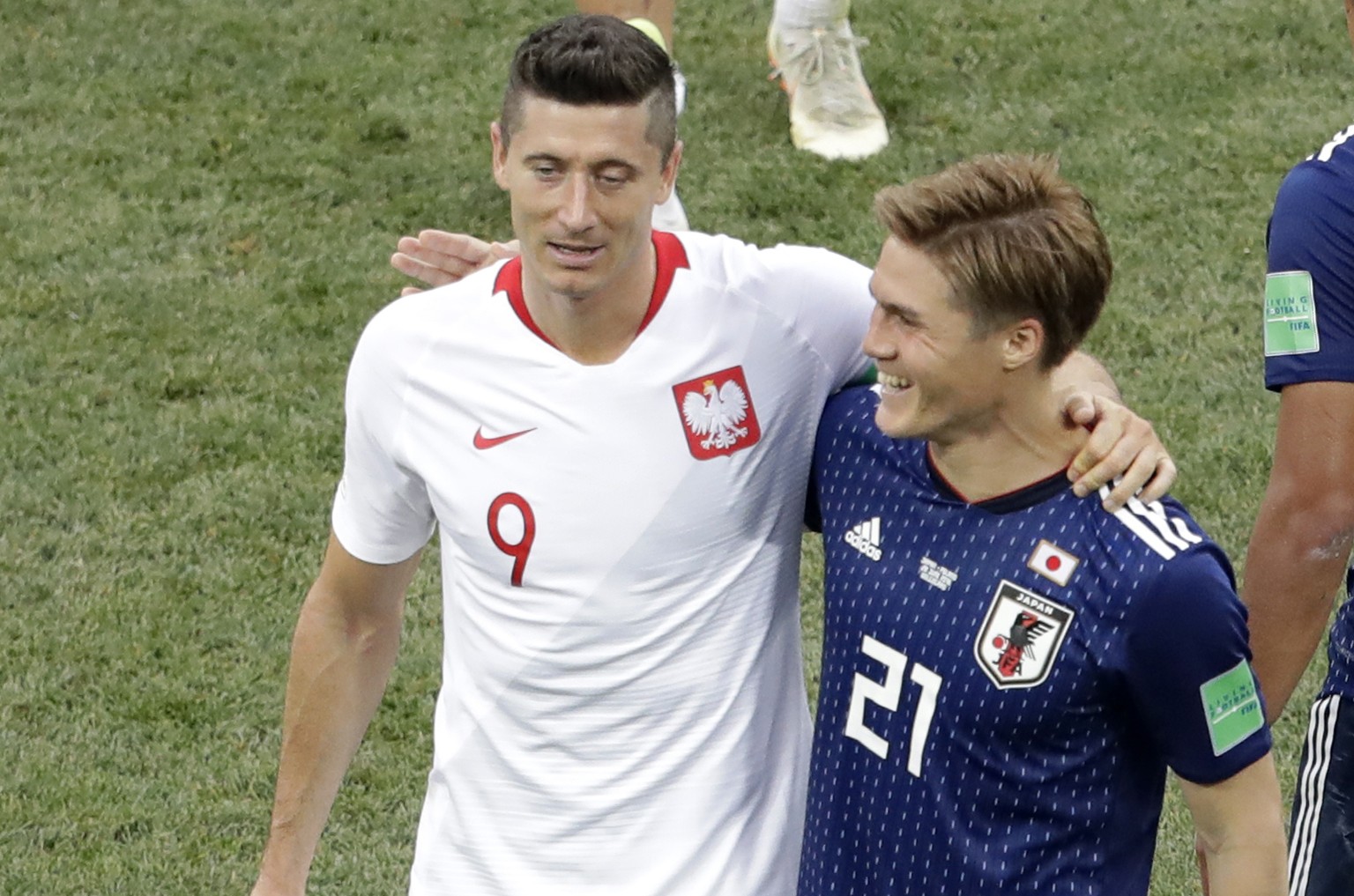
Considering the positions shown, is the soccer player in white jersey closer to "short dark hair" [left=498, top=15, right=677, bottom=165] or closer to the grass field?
"short dark hair" [left=498, top=15, right=677, bottom=165]

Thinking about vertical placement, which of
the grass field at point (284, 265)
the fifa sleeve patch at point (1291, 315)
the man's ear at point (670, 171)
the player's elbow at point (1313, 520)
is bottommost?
the grass field at point (284, 265)

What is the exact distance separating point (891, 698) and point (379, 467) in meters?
0.92

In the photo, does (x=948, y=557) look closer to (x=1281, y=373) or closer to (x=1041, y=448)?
(x=1041, y=448)

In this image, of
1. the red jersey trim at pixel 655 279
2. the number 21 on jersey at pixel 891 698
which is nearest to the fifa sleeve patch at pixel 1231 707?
the number 21 on jersey at pixel 891 698

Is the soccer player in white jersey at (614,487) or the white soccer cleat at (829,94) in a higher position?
the soccer player in white jersey at (614,487)

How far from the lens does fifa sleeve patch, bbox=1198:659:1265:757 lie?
8.59 feet

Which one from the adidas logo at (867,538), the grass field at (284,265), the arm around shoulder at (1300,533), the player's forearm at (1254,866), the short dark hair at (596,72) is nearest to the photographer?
the player's forearm at (1254,866)

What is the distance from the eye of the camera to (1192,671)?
2.59 metres

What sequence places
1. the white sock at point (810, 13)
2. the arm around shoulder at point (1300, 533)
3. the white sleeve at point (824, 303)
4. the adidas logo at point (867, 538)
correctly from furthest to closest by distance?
1. the white sock at point (810, 13)
2. the arm around shoulder at point (1300, 533)
3. the white sleeve at point (824, 303)
4. the adidas logo at point (867, 538)

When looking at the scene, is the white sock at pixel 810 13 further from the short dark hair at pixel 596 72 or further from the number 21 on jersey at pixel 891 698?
the number 21 on jersey at pixel 891 698

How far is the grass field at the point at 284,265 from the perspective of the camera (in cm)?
549

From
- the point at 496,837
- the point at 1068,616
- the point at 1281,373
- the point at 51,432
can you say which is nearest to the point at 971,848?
the point at 1068,616

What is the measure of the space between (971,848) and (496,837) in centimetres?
78

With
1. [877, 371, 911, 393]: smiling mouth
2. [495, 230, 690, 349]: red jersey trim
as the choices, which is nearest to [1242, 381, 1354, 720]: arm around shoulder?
[877, 371, 911, 393]: smiling mouth
